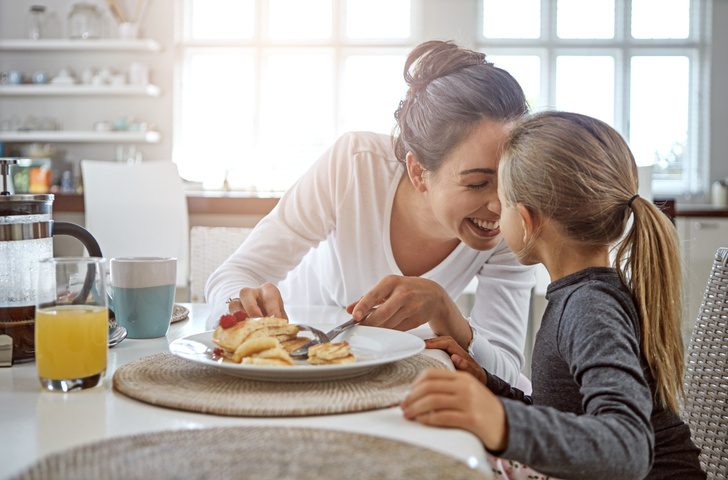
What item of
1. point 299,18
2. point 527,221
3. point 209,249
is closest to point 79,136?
point 299,18

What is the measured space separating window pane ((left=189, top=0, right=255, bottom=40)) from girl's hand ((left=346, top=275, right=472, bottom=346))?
5278 millimetres

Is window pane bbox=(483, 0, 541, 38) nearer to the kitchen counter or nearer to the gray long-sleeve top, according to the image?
the kitchen counter

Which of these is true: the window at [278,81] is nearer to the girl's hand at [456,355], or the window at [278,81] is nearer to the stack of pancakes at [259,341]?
the girl's hand at [456,355]

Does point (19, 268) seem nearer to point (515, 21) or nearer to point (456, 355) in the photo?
point (456, 355)

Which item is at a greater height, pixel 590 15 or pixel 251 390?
pixel 590 15

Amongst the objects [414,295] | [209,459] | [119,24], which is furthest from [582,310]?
[119,24]

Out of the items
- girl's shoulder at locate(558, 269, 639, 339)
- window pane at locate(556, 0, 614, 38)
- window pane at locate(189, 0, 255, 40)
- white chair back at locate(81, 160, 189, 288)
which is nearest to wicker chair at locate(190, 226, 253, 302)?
Result: white chair back at locate(81, 160, 189, 288)

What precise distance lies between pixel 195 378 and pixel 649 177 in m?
2.02

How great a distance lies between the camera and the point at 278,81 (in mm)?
5816

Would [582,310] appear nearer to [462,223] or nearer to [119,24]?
[462,223]

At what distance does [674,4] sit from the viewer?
565 centimetres

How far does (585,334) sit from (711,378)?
345 mm

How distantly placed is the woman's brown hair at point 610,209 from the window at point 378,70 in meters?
4.68

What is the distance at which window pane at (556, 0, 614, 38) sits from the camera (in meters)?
5.64
